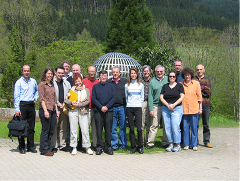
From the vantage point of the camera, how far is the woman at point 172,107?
6.43m

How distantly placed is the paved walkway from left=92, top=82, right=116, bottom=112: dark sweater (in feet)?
3.99

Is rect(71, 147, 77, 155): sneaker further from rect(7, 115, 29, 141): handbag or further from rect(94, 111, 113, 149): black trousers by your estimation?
rect(7, 115, 29, 141): handbag

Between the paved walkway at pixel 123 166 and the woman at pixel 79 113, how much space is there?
0.33 meters

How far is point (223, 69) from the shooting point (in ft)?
57.1

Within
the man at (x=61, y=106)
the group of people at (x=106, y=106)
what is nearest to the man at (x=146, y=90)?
the group of people at (x=106, y=106)

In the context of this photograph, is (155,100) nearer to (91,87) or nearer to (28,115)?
(91,87)

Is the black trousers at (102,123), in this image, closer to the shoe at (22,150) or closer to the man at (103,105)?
the man at (103,105)

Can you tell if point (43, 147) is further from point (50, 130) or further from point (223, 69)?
point (223, 69)

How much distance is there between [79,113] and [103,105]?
603 millimetres

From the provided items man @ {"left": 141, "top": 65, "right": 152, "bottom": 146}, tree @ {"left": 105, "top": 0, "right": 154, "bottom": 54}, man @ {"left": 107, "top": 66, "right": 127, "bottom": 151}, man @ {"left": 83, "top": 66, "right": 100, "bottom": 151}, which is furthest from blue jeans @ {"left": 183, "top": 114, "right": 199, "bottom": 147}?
tree @ {"left": 105, "top": 0, "right": 154, "bottom": 54}

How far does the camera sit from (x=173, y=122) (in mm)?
6516

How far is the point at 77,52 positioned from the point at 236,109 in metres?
17.5

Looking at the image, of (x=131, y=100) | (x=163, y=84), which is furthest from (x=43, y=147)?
(x=163, y=84)

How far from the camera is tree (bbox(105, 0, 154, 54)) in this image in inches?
804
